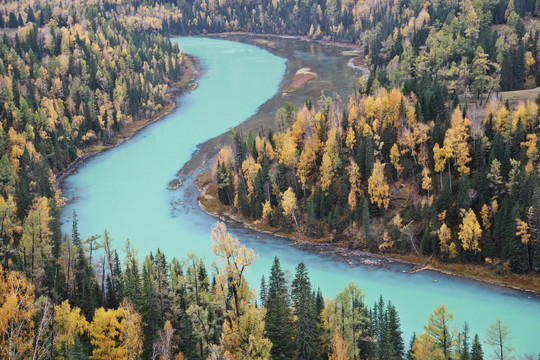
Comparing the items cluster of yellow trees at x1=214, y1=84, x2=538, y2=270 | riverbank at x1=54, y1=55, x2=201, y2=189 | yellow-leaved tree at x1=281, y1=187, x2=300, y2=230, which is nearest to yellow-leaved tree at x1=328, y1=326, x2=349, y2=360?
cluster of yellow trees at x1=214, y1=84, x2=538, y2=270

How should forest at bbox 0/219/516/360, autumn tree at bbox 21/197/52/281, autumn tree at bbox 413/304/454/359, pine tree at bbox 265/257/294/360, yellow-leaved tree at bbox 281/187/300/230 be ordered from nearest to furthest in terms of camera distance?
forest at bbox 0/219/516/360, autumn tree at bbox 413/304/454/359, pine tree at bbox 265/257/294/360, autumn tree at bbox 21/197/52/281, yellow-leaved tree at bbox 281/187/300/230

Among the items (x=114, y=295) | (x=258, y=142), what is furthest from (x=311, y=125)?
(x=114, y=295)

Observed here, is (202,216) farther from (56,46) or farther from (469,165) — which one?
(56,46)

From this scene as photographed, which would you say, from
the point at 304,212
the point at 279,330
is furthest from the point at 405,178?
the point at 279,330

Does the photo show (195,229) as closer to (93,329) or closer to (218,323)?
(218,323)

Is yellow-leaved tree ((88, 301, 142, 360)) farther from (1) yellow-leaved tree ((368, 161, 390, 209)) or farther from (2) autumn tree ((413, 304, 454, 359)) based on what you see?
(1) yellow-leaved tree ((368, 161, 390, 209))

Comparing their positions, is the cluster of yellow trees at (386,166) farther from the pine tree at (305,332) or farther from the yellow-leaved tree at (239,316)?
the yellow-leaved tree at (239,316)

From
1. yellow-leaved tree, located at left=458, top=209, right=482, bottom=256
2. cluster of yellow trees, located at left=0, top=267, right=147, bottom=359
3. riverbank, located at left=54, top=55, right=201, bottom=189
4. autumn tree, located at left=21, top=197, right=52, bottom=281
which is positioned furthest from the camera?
riverbank, located at left=54, top=55, right=201, bottom=189
